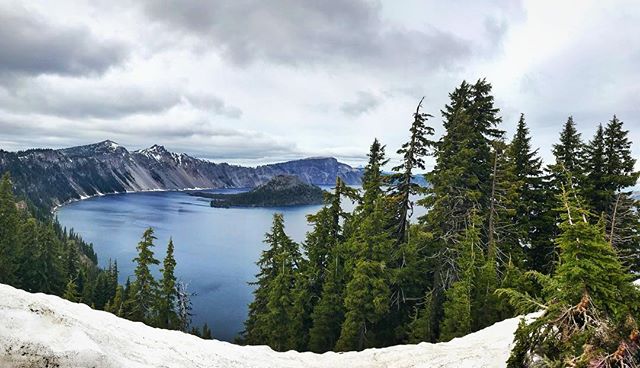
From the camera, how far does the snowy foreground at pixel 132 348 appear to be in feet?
22.8

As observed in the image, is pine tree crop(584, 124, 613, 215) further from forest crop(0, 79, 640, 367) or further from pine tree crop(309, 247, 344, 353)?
pine tree crop(309, 247, 344, 353)

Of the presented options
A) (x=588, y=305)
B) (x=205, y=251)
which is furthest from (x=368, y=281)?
(x=205, y=251)

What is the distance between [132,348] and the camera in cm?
919

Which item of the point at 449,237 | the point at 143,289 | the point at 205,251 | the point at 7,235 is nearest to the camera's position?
the point at 449,237

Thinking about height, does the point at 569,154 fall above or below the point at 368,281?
above

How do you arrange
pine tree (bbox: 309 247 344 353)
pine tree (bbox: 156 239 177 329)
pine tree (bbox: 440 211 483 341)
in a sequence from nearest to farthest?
pine tree (bbox: 440 211 483 341), pine tree (bbox: 309 247 344 353), pine tree (bbox: 156 239 177 329)

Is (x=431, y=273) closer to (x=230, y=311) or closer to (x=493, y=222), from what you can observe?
(x=493, y=222)

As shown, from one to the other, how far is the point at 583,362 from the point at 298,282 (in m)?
24.6

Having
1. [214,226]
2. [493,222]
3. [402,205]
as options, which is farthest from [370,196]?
[214,226]

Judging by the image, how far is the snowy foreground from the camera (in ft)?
22.8

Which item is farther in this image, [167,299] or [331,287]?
[167,299]

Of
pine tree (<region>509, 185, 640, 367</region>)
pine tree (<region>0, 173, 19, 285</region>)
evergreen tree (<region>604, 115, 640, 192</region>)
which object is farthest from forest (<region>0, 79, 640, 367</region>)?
pine tree (<region>0, 173, 19, 285</region>)

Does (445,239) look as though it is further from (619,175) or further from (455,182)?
(619,175)

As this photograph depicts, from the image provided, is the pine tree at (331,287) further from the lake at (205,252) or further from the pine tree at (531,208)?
the lake at (205,252)
